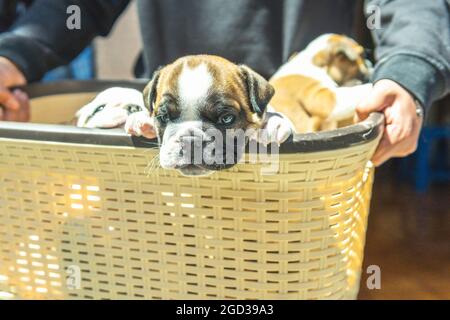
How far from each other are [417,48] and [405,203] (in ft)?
1.75

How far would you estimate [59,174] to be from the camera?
470 millimetres

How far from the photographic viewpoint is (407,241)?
2.83 ft

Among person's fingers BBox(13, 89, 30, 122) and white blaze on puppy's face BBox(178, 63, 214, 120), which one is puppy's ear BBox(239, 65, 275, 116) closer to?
white blaze on puppy's face BBox(178, 63, 214, 120)

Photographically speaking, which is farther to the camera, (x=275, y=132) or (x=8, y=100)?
(x=8, y=100)

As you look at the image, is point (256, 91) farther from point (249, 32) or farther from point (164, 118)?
point (249, 32)

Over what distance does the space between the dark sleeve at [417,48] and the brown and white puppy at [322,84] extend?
0.03 m

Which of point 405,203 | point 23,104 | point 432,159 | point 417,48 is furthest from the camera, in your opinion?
point 432,159

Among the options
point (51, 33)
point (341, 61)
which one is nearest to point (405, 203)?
point (341, 61)

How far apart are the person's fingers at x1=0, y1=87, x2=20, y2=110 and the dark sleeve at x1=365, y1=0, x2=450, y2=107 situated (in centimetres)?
34

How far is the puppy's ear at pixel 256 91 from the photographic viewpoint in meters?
0.44

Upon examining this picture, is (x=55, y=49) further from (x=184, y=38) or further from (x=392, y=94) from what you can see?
(x=392, y=94)

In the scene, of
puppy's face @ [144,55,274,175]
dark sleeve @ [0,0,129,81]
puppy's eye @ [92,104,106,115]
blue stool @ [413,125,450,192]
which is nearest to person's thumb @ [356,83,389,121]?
A: puppy's face @ [144,55,274,175]
